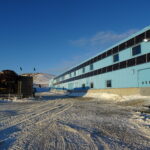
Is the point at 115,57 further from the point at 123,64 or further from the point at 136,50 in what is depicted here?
the point at 136,50

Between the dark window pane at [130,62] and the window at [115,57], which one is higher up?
the window at [115,57]

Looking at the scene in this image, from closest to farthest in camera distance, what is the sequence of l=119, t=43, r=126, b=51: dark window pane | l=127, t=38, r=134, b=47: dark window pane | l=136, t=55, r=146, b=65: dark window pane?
l=136, t=55, r=146, b=65: dark window pane, l=127, t=38, r=134, b=47: dark window pane, l=119, t=43, r=126, b=51: dark window pane

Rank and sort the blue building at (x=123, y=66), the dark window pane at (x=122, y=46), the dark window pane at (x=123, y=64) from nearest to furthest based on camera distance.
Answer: the blue building at (x=123, y=66), the dark window pane at (x=123, y=64), the dark window pane at (x=122, y=46)

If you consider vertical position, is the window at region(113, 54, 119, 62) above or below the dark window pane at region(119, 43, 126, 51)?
below

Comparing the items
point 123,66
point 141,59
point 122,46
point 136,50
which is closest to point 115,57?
point 122,46

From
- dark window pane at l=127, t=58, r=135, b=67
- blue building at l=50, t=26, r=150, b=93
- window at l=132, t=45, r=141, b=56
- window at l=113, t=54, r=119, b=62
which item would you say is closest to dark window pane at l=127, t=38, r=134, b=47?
blue building at l=50, t=26, r=150, b=93

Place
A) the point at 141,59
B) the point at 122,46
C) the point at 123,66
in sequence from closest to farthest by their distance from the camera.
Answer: the point at 141,59, the point at 123,66, the point at 122,46

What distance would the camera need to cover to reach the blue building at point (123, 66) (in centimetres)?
2198

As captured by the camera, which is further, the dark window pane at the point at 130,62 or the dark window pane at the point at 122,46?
the dark window pane at the point at 122,46

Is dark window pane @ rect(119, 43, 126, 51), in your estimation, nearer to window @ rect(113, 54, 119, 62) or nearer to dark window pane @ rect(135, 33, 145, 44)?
window @ rect(113, 54, 119, 62)

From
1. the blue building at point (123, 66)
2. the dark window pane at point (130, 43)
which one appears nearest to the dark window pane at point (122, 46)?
the blue building at point (123, 66)

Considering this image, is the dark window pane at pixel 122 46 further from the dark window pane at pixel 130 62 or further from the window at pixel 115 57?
the dark window pane at pixel 130 62

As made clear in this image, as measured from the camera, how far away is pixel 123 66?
26.3 m

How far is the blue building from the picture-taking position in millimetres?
21984
